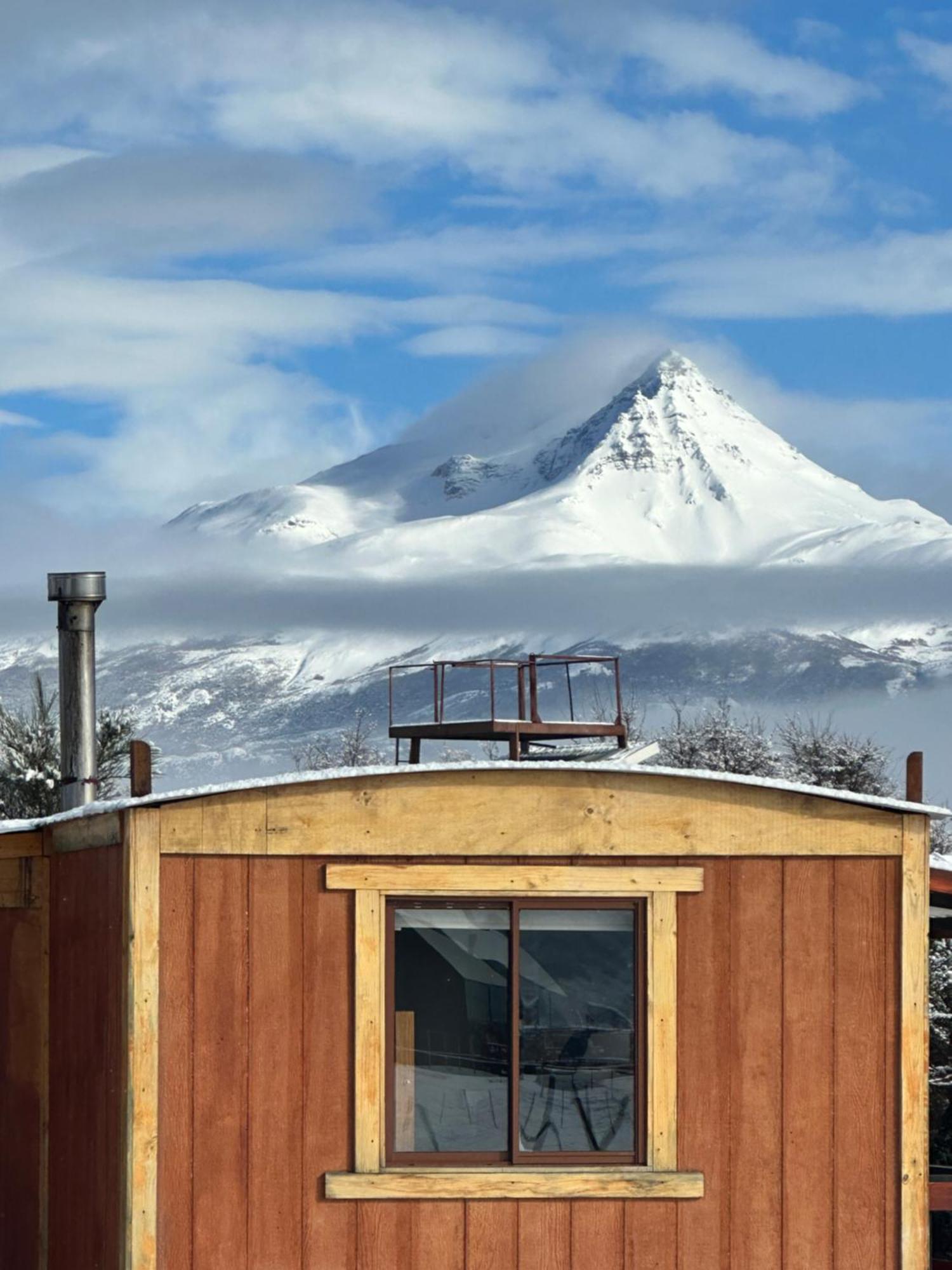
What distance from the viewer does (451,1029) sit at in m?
8.77

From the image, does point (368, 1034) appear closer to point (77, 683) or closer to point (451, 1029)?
point (451, 1029)

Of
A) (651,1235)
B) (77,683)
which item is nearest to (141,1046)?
(651,1235)

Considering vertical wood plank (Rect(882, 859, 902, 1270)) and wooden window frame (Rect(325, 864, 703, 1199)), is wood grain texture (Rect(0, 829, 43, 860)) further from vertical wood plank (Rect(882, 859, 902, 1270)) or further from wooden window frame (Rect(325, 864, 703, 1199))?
Answer: vertical wood plank (Rect(882, 859, 902, 1270))

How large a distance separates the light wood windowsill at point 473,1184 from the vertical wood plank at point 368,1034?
0.31 ft

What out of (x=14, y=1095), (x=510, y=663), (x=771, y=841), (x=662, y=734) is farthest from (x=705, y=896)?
(x=662, y=734)

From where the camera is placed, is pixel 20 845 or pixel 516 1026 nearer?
pixel 516 1026

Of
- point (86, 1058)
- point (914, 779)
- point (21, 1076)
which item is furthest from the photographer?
point (21, 1076)

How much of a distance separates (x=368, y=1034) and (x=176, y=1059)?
88cm

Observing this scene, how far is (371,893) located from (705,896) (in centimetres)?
153

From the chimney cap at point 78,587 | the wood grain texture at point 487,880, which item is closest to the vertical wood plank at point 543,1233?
the wood grain texture at point 487,880

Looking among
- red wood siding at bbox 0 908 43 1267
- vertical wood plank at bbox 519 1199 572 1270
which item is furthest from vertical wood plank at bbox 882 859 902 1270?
red wood siding at bbox 0 908 43 1267

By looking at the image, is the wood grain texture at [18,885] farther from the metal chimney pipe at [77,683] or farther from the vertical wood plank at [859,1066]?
the vertical wood plank at [859,1066]

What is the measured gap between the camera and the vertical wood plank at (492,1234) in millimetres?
8750

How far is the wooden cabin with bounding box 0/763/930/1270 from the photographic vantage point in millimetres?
8758
